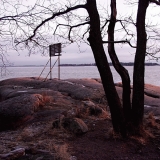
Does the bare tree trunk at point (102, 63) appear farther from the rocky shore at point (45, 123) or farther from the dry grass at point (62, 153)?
the dry grass at point (62, 153)

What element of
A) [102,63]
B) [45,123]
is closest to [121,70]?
[102,63]

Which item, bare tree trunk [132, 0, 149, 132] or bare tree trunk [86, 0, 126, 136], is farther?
bare tree trunk [132, 0, 149, 132]

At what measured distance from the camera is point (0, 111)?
915 cm

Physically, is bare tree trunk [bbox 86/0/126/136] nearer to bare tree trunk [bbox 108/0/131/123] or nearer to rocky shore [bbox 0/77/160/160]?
bare tree trunk [bbox 108/0/131/123]

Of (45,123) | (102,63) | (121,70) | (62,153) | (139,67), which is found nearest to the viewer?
(62,153)

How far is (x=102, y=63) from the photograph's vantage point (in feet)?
22.6

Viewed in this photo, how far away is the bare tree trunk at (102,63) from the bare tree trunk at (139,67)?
41 cm

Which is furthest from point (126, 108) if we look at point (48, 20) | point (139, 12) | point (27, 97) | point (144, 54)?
point (27, 97)

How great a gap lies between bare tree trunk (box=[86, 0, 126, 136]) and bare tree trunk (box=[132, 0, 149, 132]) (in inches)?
16.3

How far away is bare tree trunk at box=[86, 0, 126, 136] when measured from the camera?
685 cm

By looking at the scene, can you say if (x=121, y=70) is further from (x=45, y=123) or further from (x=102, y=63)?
(x=45, y=123)

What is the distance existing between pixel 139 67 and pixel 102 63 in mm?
957

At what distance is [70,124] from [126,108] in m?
1.53

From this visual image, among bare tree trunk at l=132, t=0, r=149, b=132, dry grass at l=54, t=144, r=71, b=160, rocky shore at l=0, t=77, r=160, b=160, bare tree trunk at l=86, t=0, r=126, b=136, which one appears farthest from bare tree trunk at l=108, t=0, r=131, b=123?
dry grass at l=54, t=144, r=71, b=160
